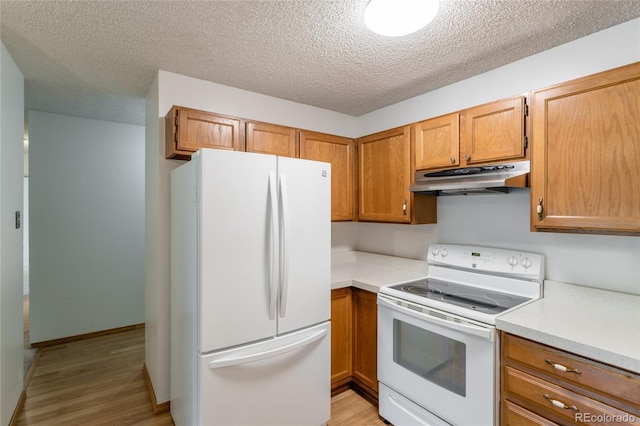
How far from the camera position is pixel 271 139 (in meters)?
2.41

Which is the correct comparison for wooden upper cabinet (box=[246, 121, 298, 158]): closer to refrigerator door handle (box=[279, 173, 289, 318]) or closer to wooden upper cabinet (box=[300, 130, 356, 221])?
wooden upper cabinet (box=[300, 130, 356, 221])

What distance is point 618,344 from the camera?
1239mm

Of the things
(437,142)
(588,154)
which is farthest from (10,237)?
(588,154)

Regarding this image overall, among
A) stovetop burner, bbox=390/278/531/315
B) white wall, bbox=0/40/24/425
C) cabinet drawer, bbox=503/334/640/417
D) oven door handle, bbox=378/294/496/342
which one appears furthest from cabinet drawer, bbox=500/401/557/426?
white wall, bbox=0/40/24/425

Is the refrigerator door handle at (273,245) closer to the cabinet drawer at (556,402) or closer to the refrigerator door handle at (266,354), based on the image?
the refrigerator door handle at (266,354)

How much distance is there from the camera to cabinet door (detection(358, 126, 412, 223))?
244 cm

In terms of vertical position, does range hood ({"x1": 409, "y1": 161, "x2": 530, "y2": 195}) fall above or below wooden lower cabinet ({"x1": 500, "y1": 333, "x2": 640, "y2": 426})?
above

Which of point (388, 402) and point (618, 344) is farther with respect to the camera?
point (388, 402)

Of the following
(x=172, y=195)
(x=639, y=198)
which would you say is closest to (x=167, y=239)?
(x=172, y=195)

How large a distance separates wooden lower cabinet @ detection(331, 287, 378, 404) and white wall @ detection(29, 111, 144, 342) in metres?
2.70

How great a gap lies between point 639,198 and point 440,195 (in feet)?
3.94

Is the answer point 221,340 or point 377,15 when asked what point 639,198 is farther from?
point 221,340

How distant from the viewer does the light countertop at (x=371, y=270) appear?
235 centimetres

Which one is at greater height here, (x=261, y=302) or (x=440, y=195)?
(x=440, y=195)
